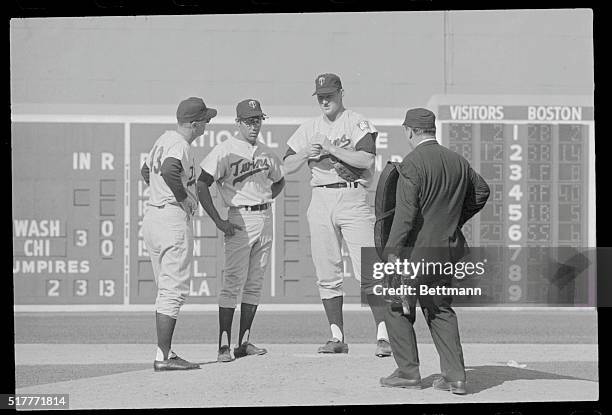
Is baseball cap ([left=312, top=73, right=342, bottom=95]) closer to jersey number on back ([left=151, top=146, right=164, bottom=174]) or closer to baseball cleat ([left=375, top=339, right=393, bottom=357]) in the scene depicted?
jersey number on back ([left=151, top=146, right=164, bottom=174])

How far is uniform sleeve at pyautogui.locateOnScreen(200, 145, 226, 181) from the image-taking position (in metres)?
7.18

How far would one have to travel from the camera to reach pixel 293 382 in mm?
6602

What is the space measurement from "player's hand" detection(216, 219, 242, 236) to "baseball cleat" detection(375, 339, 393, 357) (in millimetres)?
1185

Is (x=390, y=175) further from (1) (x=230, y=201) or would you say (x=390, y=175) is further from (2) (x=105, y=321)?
(2) (x=105, y=321)

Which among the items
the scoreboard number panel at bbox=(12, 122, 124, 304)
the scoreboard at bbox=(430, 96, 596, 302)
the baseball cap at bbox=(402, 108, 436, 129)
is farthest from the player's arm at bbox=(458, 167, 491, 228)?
the scoreboard number panel at bbox=(12, 122, 124, 304)

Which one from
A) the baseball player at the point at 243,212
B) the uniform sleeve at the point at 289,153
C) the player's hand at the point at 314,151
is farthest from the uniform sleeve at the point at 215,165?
the player's hand at the point at 314,151

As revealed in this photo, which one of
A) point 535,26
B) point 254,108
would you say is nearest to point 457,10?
point 535,26

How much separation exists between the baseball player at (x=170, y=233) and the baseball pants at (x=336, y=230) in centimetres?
87

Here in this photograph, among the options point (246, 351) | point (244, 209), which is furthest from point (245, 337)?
point (244, 209)

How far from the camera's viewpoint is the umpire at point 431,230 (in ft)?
20.6

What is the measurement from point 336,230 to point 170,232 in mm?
1159

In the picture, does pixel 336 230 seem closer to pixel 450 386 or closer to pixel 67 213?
pixel 450 386

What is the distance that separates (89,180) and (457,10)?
2846mm

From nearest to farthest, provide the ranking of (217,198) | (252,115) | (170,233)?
1. (170,233)
2. (252,115)
3. (217,198)
